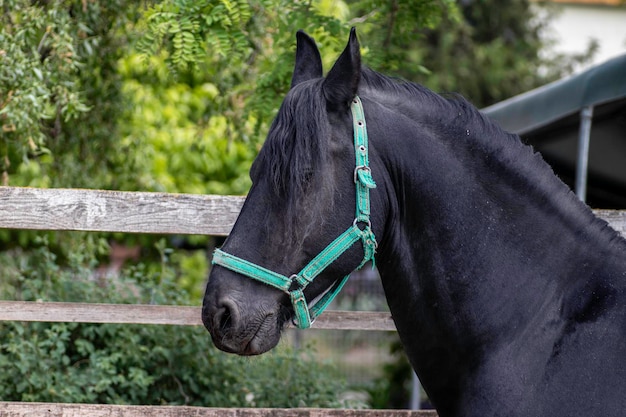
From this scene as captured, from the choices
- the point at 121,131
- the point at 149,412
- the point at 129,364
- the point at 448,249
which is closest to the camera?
the point at 448,249

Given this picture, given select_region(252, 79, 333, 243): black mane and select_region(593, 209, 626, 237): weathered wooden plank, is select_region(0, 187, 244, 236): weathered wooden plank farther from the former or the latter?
select_region(593, 209, 626, 237): weathered wooden plank

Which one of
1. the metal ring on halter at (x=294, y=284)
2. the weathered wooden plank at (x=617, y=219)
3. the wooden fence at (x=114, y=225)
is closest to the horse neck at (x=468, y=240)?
the metal ring on halter at (x=294, y=284)

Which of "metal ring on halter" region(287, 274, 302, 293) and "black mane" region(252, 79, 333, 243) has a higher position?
"black mane" region(252, 79, 333, 243)

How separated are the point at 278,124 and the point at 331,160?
0.21 m

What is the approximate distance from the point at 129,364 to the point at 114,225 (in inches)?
48.8

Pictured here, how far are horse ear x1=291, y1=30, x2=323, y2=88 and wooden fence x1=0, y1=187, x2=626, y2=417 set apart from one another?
92cm

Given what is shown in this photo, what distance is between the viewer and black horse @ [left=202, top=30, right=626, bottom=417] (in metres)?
2.30

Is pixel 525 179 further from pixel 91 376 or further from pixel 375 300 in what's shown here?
pixel 375 300

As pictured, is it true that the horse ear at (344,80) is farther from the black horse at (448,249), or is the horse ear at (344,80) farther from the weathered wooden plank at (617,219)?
the weathered wooden plank at (617,219)

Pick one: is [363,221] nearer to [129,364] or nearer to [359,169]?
[359,169]

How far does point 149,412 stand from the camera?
3184 millimetres

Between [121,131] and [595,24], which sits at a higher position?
[121,131]

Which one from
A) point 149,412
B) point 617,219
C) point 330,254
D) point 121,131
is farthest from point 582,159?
point 121,131

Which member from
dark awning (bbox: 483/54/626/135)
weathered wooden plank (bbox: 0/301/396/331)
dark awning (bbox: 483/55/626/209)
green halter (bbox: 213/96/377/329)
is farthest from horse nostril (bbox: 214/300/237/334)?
dark awning (bbox: 483/54/626/135)
